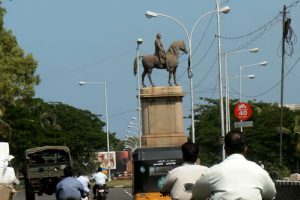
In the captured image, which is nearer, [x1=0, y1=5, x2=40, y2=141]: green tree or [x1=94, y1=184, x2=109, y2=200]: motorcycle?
[x1=94, y1=184, x2=109, y2=200]: motorcycle

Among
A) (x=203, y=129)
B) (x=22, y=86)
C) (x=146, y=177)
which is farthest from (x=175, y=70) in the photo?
(x=203, y=129)

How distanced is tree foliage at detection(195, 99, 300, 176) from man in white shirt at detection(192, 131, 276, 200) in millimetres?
61853

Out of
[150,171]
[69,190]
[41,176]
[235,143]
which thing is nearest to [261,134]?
[41,176]

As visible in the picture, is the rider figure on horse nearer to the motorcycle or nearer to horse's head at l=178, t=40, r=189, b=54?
horse's head at l=178, t=40, r=189, b=54

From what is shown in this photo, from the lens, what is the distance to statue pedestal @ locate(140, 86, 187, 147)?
46.1 meters

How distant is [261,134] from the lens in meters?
82.7

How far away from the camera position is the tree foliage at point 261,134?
3056 inches

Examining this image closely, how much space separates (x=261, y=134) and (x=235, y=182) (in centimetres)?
7637

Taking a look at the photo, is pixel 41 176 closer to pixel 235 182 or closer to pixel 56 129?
pixel 235 182

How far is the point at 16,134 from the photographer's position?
83688 millimetres

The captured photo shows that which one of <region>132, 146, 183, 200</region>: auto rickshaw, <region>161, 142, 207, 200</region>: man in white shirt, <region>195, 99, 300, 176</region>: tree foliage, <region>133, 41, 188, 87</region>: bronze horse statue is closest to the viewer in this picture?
<region>161, 142, 207, 200</region>: man in white shirt

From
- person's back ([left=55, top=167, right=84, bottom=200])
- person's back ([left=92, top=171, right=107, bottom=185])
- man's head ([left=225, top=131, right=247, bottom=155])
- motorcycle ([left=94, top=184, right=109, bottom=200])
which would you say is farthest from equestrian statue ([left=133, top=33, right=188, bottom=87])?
man's head ([left=225, top=131, right=247, bottom=155])

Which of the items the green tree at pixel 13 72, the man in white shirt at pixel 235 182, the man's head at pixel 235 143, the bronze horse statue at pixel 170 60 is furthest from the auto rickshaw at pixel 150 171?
the bronze horse statue at pixel 170 60

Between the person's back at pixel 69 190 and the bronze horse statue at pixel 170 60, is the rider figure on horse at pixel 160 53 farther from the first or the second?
the person's back at pixel 69 190
